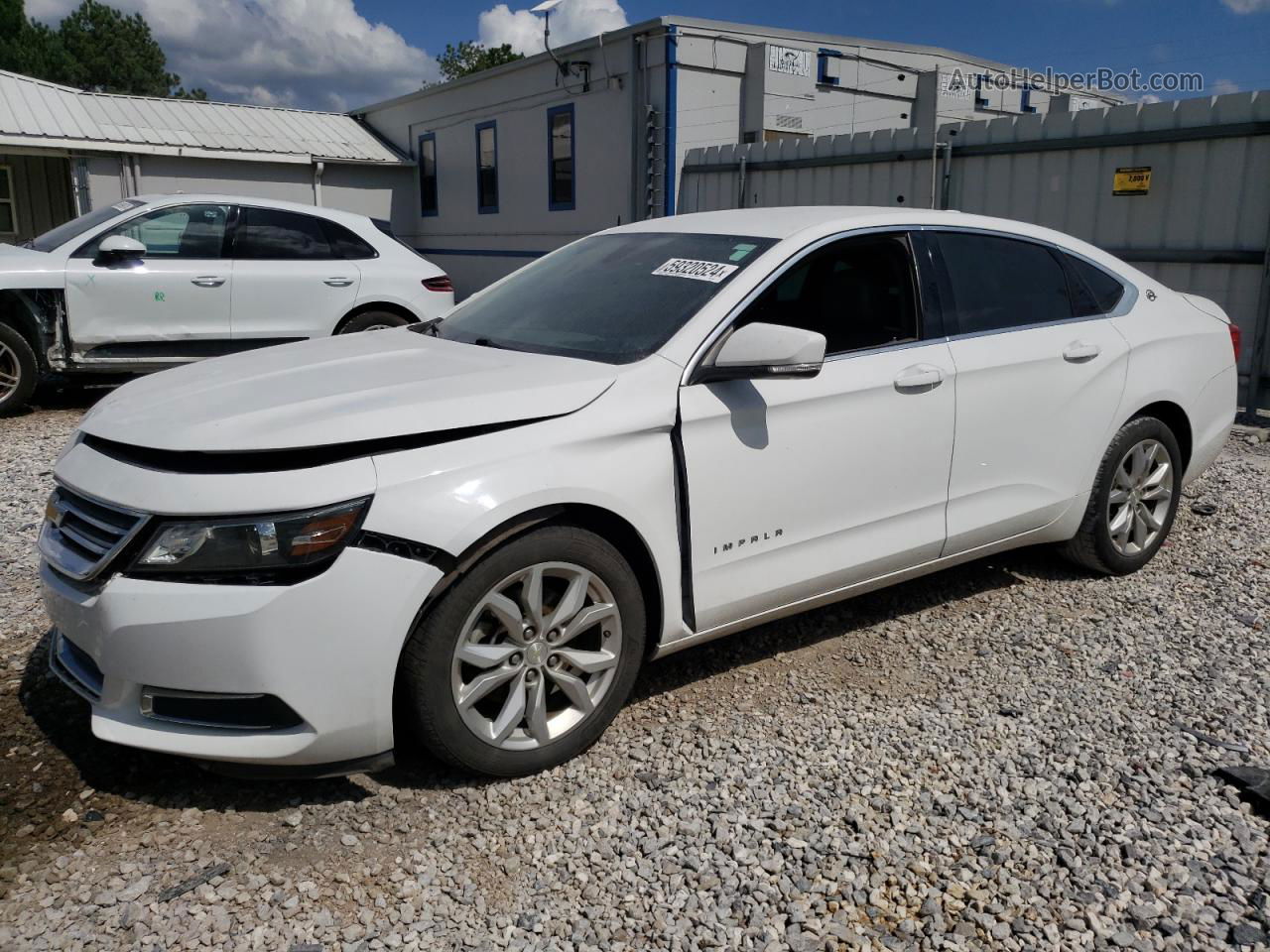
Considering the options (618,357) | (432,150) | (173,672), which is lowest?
(173,672)

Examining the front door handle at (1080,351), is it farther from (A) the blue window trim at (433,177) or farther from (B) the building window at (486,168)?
(A) the blue window trim at (433,177)

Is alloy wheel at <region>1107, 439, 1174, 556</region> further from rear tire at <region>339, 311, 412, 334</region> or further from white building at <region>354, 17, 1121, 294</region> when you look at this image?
white building at <region>354, 17, 1121, 294</region>

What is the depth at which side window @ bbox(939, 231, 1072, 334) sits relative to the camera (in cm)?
419

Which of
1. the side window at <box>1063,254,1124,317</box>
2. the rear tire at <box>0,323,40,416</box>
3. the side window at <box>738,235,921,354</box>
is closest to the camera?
the side window at <box>738,235,921,354</box>

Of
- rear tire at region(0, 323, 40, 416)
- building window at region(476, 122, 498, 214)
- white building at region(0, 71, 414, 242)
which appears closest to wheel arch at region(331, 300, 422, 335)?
rear tire at region(0, 323, 40, 416)

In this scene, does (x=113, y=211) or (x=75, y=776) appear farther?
(x=113, y=211)

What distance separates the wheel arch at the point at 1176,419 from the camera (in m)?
4.81

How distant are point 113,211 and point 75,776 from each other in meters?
6.86

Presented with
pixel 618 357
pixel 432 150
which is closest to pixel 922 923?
pixel 618 357

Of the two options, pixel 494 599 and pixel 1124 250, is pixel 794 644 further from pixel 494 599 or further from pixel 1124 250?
pixel 1124 250

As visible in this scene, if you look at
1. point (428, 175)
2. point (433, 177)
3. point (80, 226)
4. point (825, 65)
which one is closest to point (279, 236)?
point (80, 226)

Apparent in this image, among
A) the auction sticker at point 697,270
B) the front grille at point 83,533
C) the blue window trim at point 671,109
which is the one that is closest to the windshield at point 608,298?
the auction sticker at point 697,270

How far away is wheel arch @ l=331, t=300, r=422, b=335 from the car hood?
5.55 m

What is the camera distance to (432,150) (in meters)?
21.5
